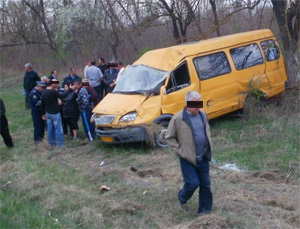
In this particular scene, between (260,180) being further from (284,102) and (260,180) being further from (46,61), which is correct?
(46,61)

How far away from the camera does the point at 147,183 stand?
Answer: 26.0 feet

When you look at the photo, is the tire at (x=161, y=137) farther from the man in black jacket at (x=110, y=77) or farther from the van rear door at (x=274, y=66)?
the man in black jacket at (x=110, y=77)

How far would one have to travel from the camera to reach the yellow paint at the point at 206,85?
10656mm

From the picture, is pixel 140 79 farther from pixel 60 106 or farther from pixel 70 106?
pixel 60 106

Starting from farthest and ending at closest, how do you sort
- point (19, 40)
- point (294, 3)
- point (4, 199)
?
point (19, 40), point (294, 3), point (4, 199)

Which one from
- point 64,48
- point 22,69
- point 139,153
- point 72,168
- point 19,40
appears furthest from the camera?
Result: point 22,69

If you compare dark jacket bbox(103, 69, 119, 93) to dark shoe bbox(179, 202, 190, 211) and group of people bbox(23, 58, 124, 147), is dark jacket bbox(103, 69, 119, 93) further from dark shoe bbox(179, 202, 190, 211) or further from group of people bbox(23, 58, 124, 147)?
dark shoe bbox(179, 202, 190, 211)

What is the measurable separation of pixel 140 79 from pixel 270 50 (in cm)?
402

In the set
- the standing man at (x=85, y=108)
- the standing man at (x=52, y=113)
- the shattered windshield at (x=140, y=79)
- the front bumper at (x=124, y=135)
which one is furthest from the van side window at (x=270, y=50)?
the standing man at (x=52, y=113)


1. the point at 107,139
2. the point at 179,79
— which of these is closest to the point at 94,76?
the point at 179,79

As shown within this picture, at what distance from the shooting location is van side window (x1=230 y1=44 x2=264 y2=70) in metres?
12.4

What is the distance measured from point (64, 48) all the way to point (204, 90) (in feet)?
66.1

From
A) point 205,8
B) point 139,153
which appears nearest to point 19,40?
point 205,8

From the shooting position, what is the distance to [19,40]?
106 feet
